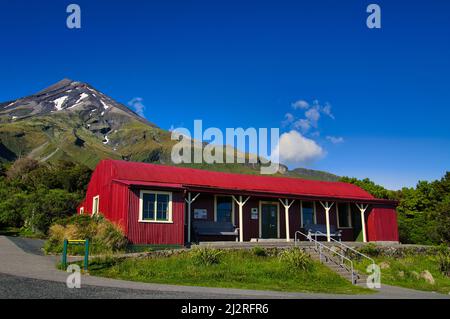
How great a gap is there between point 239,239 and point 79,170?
3015 centimetres

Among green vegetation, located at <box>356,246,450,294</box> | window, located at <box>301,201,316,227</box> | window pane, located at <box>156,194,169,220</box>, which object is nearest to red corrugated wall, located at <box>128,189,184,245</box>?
window pane, located at <box>156,194,169,220</box>

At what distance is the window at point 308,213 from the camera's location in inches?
967

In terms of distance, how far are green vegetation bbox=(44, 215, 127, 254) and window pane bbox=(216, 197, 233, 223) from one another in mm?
6048

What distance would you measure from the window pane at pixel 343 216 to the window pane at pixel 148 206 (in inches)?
495

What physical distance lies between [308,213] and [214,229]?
20.9 feet

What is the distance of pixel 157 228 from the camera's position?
60.1 ft

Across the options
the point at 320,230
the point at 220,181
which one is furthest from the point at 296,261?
the point at 220,181

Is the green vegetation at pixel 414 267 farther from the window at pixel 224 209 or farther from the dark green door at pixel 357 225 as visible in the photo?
the window at pixel 224 209

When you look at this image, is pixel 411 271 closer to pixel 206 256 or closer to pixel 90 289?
pixel 206 256

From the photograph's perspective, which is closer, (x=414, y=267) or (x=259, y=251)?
(x=259, y=251)

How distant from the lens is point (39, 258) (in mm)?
15961

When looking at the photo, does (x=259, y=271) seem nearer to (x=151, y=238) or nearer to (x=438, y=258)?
(x=151, y=238)

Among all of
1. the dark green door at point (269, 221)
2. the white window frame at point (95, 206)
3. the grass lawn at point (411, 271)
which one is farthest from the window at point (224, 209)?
the grass lawn at point (411, 271)
